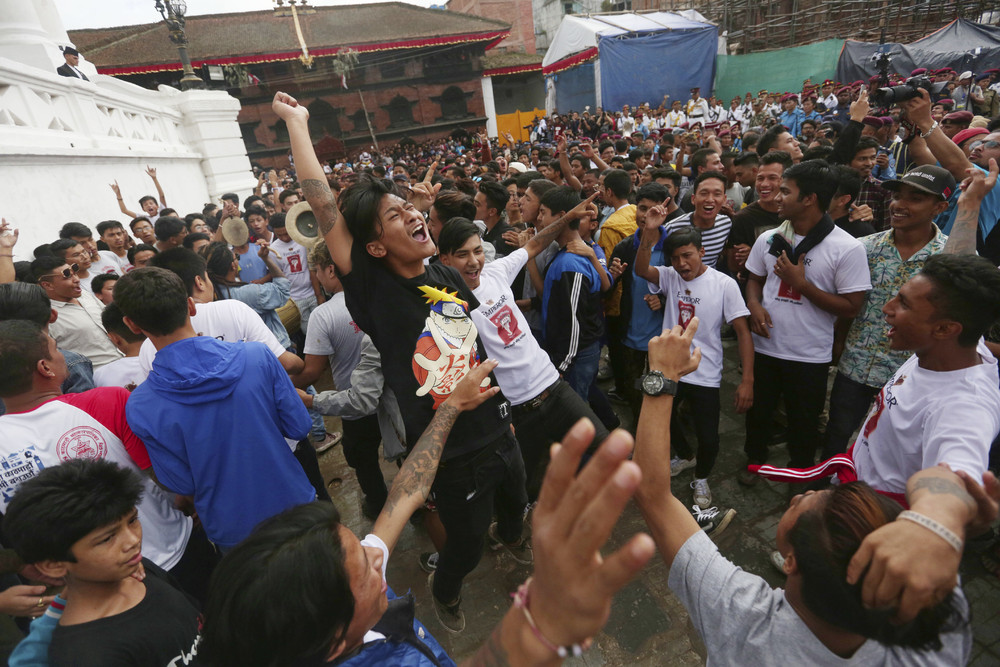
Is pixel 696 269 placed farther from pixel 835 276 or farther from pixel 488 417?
pixel 488 417

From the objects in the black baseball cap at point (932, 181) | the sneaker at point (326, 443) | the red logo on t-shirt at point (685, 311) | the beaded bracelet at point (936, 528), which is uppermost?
the black baseball cap at point (932, 181)

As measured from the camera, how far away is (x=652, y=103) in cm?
2175

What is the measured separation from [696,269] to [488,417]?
5.90ft

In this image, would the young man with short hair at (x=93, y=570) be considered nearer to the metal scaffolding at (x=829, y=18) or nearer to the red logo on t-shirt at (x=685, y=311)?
the red logo on t-shirt at (x=685, y=311)

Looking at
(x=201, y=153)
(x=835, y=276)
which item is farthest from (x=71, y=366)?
(x=201, y=153)

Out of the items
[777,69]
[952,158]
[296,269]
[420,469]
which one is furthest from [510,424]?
[777,69]

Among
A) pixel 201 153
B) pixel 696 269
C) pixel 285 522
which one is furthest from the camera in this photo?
pixel 201 153

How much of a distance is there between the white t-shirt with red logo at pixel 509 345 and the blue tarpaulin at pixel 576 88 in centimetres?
2330

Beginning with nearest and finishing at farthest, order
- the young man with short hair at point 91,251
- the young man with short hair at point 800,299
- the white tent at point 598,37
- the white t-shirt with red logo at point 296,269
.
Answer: the young man with short hair at point 800,299
the young man with short hair at point 91,251
the white t-shirt with red logo at point 296,269
the white tent at point 598,37

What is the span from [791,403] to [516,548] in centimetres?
210

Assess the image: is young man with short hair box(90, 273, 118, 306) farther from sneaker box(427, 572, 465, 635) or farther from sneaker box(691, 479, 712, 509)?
sneaker box(691, 479, 712, 509)

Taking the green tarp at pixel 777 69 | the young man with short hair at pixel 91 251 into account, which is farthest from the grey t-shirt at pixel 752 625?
the green tarp at pixel 777 69

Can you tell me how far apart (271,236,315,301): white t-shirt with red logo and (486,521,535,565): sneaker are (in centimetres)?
351

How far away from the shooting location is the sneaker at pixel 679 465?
364 cm
